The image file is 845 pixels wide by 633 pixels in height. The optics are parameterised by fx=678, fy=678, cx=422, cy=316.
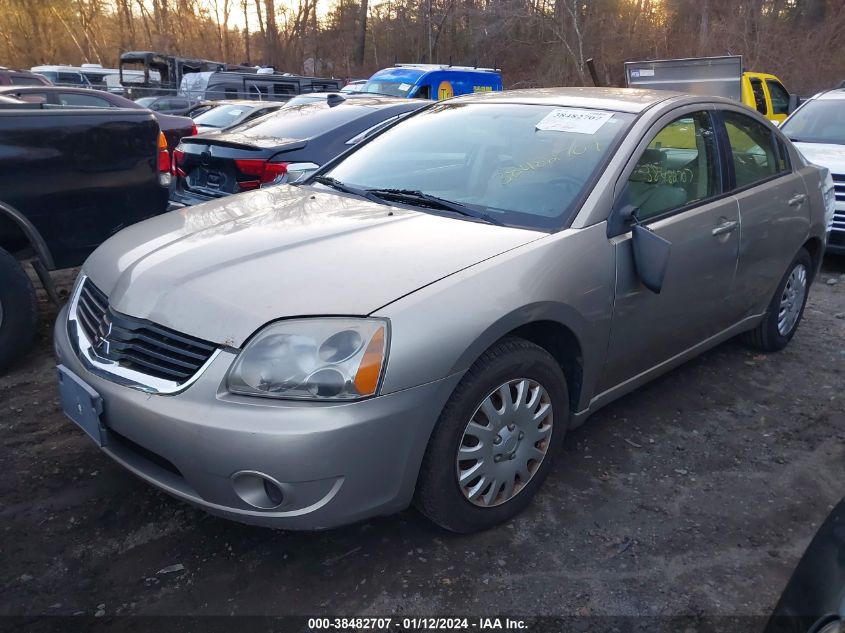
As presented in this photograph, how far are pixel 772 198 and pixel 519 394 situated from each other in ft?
7.56

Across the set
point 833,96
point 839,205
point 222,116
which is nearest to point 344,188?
point 839,205

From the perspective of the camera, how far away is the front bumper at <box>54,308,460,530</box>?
2.08m

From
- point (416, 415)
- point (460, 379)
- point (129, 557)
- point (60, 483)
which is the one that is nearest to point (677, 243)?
point (460, 379)

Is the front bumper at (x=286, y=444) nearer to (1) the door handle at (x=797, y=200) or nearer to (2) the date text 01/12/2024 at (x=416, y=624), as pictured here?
(2) the date text 01/12/2024 at (x=416, y=624)

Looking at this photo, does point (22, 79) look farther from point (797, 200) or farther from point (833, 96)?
point (797, 200)

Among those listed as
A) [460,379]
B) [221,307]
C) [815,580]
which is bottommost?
[815,580]

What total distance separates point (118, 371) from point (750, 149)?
3.54 meters

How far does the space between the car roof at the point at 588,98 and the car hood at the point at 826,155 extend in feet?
12.3

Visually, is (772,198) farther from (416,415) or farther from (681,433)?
(416,415)

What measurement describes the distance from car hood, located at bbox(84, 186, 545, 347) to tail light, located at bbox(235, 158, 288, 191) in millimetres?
2391

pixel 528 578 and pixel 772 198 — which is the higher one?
pixel 772 198

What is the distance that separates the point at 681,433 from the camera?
355 centimetres

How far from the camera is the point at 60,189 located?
162 inches

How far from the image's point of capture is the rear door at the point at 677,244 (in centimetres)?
302
